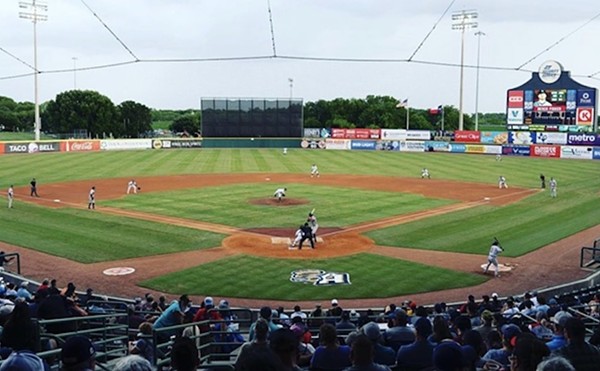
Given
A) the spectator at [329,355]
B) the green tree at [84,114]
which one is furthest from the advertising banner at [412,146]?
Answer: the spectator at [329,355]

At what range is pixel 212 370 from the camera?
7562 mm

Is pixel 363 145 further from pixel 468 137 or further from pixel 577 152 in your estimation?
pixel 577 152

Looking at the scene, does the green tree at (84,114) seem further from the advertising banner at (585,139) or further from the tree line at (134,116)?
the advertising banner at (585,139)

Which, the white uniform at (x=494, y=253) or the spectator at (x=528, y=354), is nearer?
the spectator at (x=528, y=354)

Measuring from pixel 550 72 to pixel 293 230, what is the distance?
58912 millimetres

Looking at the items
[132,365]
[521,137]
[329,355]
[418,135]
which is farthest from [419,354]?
[418,135]

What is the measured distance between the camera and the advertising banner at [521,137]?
3374 inches

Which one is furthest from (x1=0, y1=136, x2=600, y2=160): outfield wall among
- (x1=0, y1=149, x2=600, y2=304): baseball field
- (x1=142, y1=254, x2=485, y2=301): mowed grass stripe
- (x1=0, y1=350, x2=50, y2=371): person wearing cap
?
(x1=0, y1=350, x2=50, y2=371): person wearing cap

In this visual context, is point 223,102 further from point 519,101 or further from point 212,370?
point 212,370

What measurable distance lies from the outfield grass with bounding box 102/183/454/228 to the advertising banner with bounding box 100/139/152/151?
165ft

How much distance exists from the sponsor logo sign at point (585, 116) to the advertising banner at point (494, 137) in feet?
42.1

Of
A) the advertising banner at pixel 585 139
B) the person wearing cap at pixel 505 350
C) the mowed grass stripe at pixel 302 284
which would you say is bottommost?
the mowed grass stripe at pixel 302 284

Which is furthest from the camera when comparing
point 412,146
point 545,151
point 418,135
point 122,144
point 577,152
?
point 418,135

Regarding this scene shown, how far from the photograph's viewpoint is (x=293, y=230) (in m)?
31.6
